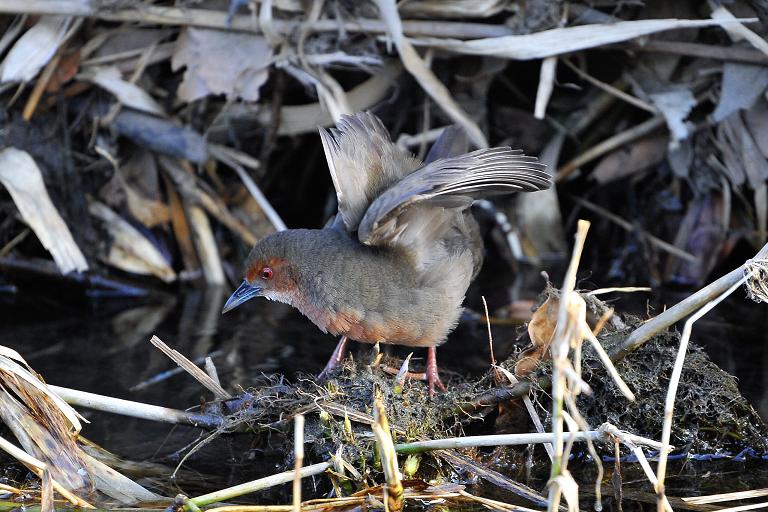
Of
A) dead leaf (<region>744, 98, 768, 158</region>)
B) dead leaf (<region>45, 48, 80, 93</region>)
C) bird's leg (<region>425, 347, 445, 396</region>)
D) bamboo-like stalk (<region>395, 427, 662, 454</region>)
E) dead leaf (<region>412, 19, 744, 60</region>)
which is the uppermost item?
dead leaf (<region>412, 19, 744, 60</region>)

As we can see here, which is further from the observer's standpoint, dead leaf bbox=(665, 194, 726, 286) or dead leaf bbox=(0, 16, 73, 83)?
dead leaf bbox=(665, 194, 726, 286)

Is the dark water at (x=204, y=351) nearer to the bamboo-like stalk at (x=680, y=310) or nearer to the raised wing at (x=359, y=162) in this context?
the bamboo-like stalk at (x=680, y=310)

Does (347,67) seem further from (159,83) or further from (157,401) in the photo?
(157,401)

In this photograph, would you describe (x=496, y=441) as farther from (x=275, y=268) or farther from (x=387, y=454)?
(x=275, y=268)

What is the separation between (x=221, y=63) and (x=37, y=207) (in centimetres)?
127

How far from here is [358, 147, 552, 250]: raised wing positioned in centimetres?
327

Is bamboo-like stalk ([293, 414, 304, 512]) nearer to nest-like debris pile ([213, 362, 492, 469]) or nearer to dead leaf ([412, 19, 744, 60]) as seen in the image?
nest-like debris pile ([213, 362, 492, 469])

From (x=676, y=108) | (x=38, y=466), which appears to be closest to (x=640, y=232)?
(x=676, y=108)

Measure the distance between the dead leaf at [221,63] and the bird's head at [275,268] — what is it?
1.50m

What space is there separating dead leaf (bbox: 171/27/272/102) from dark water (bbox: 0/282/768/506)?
130cm

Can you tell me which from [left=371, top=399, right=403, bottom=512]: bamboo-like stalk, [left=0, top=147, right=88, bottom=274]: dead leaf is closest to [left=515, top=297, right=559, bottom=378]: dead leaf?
[left=371, top=399, right=403, bottom=512]: bamboo-like stalk

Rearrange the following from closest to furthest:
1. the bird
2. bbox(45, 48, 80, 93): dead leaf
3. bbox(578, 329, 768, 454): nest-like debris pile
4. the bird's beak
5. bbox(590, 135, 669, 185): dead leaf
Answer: bbox(578, 329, 768, 454): nest-like debris pile
the bird
the bird's beak
bbox(45, 48, 80, 93): dead leaf
bbox(590, 135, 669, 185): dead leaf

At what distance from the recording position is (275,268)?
3943 mm

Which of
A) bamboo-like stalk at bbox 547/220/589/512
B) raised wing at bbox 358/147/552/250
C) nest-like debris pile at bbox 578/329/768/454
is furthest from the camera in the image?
nest-like debris pile at bbox 578/329/768/454
